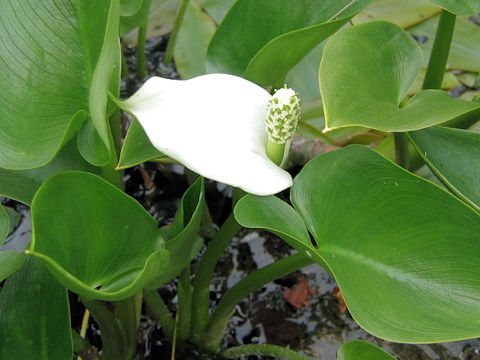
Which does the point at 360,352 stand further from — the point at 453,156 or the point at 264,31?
the point at 264,31

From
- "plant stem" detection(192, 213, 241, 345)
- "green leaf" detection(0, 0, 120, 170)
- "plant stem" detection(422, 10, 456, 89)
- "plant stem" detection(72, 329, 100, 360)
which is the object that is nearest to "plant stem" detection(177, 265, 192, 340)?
"plant stem" detection(192, 213, 241, 345)

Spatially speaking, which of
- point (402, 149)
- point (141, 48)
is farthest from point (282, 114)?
point (141, 48)

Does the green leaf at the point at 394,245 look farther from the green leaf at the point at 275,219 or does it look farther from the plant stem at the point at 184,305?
the plant stem at the point at 184,305

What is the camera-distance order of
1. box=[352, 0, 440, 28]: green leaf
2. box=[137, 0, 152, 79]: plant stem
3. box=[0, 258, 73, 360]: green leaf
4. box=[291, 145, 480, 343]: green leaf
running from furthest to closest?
box=[352, 0, 440, 28]: green leaf → box=[137, 0, 152, 79]: plant stem → box=[0, 258, 73, 360]: green leaf → box=[291, 145, 480, 343]: green leaf

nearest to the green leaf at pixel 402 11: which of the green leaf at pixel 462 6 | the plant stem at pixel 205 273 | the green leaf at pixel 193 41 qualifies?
the green leaf at pixel 193 41

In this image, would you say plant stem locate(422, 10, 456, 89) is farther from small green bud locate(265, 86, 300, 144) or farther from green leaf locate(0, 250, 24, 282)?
green leaf locate(0, 250, 24, 282)

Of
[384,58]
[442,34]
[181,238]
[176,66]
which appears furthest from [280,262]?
[176,66]
